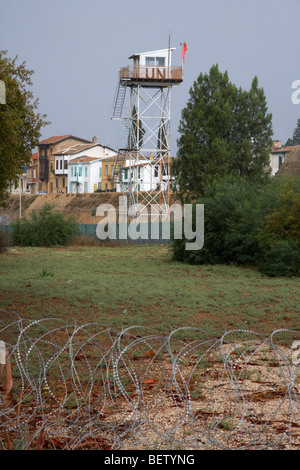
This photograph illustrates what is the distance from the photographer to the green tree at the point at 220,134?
50.4 m

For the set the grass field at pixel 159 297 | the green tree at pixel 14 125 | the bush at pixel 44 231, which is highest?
the green tree at pixel 14 125

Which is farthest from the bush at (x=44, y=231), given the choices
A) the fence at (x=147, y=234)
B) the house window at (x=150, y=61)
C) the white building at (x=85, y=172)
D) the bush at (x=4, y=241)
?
the white building at (x=85, y=172)

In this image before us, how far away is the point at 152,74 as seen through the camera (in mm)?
48938

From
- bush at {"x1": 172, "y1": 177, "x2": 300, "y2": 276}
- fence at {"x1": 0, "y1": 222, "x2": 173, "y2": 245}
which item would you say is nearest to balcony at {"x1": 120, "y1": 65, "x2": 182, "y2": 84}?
fence at {"x1": 0, "y1": 222, "x2": 173, "y2": 245}

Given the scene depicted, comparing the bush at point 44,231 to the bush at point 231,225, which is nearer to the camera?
the bush at point 231,225

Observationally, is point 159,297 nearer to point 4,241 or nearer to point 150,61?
point 4,241

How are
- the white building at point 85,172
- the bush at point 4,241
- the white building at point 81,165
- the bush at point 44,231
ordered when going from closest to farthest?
the bush at point 4,241
the bush at point 44,231
the white building at point 85,172
the white building at point 81,165

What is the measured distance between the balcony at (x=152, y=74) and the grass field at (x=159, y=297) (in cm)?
2896

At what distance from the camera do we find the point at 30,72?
20.1 m

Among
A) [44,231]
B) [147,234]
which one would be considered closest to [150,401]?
[44,231]

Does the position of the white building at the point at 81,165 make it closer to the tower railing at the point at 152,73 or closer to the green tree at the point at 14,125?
the tower railing at the point at 152,73

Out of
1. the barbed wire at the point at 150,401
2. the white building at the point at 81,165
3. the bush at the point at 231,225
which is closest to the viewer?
the barbed wire at the point at 150,401
